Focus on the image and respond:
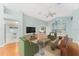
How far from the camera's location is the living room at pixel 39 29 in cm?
180

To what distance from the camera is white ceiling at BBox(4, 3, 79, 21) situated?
182 cm

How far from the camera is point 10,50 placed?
1.82 metres

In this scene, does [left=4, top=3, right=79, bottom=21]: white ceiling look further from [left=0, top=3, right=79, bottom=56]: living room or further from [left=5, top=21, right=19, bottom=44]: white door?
[left=5, top=21, right=19, bottom=44]: white door

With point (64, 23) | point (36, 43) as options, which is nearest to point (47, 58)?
point (36, 43)

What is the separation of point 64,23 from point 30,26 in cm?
50

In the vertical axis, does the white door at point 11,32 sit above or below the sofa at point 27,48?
above

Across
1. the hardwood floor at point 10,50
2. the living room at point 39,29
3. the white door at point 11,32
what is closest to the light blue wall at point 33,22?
the living room at point 39,29

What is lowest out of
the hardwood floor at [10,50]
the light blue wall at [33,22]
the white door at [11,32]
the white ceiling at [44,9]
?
the hardwood floor at [10,50]

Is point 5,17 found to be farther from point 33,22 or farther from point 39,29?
point 39,29

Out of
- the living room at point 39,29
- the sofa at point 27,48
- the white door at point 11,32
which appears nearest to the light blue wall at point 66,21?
the living room at point 39,29

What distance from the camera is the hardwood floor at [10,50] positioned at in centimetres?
180

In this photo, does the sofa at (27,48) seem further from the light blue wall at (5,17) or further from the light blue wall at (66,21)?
the light blue wall at (66,21)

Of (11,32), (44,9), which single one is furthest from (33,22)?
(11,32)

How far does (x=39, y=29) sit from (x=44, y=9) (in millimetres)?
302
